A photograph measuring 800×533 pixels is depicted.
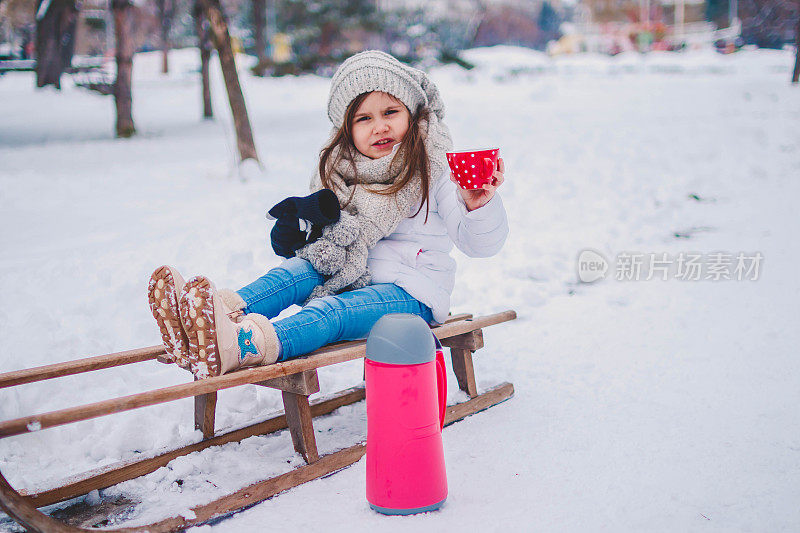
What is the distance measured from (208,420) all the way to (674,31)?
2232 inches

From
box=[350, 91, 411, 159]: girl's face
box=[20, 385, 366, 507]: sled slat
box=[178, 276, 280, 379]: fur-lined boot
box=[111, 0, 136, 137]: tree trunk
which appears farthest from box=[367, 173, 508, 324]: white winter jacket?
box=[111, 0, 136, 137]: tree trunk

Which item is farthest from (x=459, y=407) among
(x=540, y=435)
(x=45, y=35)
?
(x=45, y=35)

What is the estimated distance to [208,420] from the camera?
10.1 ft

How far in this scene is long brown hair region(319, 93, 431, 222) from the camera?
3.25 m

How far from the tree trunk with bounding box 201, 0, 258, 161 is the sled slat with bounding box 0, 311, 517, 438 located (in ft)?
19.1

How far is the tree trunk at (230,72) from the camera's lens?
8500 mm

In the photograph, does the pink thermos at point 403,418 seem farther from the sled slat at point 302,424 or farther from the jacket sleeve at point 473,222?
the jacket sleeve at point 473,222

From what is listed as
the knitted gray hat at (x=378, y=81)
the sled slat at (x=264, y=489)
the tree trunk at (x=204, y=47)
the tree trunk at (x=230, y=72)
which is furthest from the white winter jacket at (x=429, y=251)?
the tree trunk at (x=204, y=47)

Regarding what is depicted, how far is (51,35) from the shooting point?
18625 millimetres

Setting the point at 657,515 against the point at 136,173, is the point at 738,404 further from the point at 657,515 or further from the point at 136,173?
the point at 136,173

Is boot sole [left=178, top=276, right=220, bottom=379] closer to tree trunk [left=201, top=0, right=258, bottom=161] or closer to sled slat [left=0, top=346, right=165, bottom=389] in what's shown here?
sled slat [left=0, top=346, right=165, bottom=389]

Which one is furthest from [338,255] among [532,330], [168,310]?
[532,330]

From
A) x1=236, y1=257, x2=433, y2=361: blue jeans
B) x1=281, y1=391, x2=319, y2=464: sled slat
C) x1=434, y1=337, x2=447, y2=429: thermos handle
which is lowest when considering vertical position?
x1=281, y1=391, x2=319, y2=464: sled slat

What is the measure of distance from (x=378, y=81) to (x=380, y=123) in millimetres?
185
